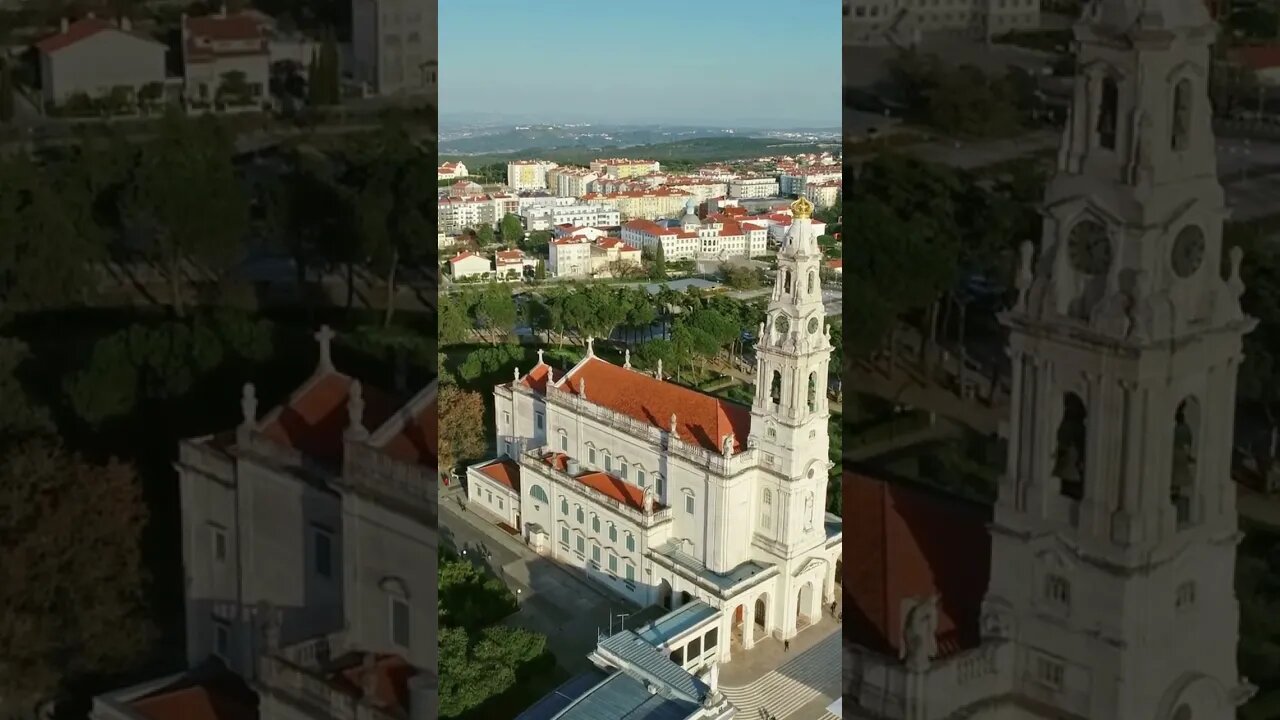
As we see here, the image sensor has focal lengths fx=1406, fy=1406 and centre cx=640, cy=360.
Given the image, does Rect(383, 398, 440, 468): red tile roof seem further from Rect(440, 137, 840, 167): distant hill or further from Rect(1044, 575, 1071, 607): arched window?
Rect(440, 137, 840, 167): distant hill

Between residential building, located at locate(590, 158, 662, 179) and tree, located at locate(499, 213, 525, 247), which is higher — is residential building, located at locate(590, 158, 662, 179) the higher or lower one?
the higher one

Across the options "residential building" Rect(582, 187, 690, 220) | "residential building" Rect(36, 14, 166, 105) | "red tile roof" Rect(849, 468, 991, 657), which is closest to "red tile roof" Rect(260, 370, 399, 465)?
"residential building" Rect(36, 14, 166, 105)

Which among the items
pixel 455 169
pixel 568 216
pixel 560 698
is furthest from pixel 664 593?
pixel 455 169

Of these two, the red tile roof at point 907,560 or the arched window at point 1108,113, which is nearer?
the arched window at point 1108,113

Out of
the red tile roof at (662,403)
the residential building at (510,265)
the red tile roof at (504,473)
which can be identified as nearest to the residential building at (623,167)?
the residential building at (510,265)

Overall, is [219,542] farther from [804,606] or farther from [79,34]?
[804,606]

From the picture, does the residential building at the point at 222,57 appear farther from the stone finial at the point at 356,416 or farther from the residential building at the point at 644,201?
the residential building at the point at 644,201

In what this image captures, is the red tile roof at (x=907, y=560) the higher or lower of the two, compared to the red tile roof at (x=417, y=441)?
lower
